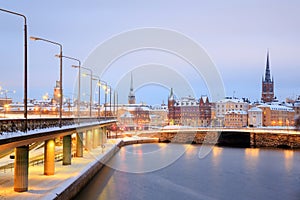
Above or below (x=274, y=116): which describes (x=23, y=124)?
above

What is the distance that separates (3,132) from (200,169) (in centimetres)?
2488

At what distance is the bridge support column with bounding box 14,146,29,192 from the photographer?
17.1 metres

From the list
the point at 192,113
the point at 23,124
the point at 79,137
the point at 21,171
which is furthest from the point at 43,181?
the point at 192,113

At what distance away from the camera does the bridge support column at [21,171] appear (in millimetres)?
17062

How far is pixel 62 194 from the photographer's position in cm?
1734

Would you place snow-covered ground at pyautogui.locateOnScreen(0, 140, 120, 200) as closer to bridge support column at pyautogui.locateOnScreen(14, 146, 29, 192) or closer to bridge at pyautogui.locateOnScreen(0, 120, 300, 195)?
bridge support column at pyautogui.locateOnScreen(14, 146, 29, 192)

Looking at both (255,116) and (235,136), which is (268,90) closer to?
(255,116)

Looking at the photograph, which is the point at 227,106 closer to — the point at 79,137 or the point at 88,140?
the point at 88,140

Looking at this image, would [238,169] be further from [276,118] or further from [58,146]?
[276,118]

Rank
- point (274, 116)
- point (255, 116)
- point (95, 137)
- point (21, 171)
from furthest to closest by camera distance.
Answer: point (274, 116), point (255, 116), point (95, 137), point (21, 171)

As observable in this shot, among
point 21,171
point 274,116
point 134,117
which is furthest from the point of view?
point 134,117

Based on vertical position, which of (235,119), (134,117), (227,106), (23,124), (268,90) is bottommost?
(235,119)

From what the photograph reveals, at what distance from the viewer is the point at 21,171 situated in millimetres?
17219

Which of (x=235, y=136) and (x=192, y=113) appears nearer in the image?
(x=235, y=136)
